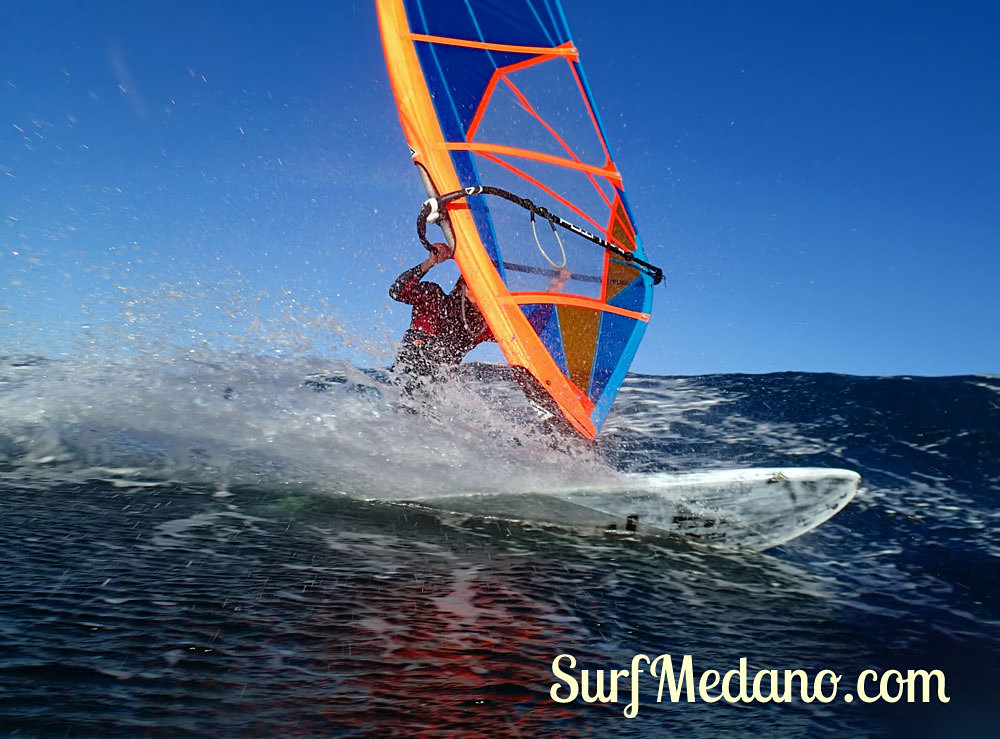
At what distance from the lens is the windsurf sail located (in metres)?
3.93

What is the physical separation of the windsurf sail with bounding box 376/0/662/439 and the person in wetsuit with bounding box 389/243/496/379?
0.51 ft

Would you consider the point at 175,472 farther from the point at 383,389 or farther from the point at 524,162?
the point at 524,162

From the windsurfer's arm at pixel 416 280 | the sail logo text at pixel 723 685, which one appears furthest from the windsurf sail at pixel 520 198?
the sail logo text at pixel 723 685

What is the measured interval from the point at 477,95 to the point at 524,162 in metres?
0.54

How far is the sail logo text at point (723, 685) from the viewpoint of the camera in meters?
1.50

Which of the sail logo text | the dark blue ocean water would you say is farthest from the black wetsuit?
the sail logo text

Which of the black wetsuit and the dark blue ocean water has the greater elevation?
the black wetsuit

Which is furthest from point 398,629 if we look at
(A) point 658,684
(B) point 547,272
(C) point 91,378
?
(C) point 91,378

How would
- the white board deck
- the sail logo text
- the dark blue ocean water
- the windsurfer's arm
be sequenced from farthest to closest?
1. the windsurfer's arm
2. the white board deck
3. the sail logo text
4. the dark blue ocean water

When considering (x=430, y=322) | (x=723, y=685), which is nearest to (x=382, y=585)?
(x=723, y=685)

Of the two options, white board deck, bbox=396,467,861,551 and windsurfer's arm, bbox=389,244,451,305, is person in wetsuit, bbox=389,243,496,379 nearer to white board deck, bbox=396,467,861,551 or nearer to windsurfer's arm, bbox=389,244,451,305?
windsurfer's arm, bbox=389,244,451,305

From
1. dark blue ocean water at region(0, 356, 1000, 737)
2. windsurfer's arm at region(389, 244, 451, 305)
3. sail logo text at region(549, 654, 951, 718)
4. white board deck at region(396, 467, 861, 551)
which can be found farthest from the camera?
windsurfer's arm at region(389, 244, 451, 305)

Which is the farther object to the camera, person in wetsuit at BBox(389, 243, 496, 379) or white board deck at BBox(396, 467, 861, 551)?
person in wetsuit at BBox(389, 243, 496, 379)

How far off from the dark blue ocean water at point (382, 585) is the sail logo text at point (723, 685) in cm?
3
